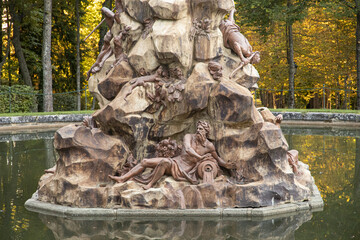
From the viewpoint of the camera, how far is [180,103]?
31.3 feet

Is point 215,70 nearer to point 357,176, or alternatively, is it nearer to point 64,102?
point 357,176

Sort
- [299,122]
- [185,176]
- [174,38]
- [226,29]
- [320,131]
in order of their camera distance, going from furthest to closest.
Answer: [299,122], [320,131], [226,29], [174,38], [185,176]

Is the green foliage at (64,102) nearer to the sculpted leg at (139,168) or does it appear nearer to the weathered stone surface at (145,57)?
the weathered stone surface at (145,57)

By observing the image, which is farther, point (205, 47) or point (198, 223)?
point (205, 47)

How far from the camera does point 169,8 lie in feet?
31.7

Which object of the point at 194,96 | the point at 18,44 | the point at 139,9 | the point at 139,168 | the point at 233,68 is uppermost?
the point at 18,44

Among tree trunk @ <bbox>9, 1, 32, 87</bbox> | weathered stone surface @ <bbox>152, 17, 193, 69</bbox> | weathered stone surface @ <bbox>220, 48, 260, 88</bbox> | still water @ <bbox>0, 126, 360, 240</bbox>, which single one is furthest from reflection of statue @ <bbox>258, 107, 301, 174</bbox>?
tree trunk @ <bbox>9, 1, 32, 87</bbox>

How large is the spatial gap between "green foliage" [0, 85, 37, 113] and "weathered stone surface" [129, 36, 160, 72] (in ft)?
52.9

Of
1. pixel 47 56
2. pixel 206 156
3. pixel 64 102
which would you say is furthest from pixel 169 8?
pixel 64 102

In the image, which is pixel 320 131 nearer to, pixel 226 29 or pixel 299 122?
pixel 299 122

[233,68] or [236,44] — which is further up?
[236,44]

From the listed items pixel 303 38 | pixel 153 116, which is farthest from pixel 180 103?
pixel 303 38

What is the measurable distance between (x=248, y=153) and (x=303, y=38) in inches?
903

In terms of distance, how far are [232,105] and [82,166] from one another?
3.24 metres
